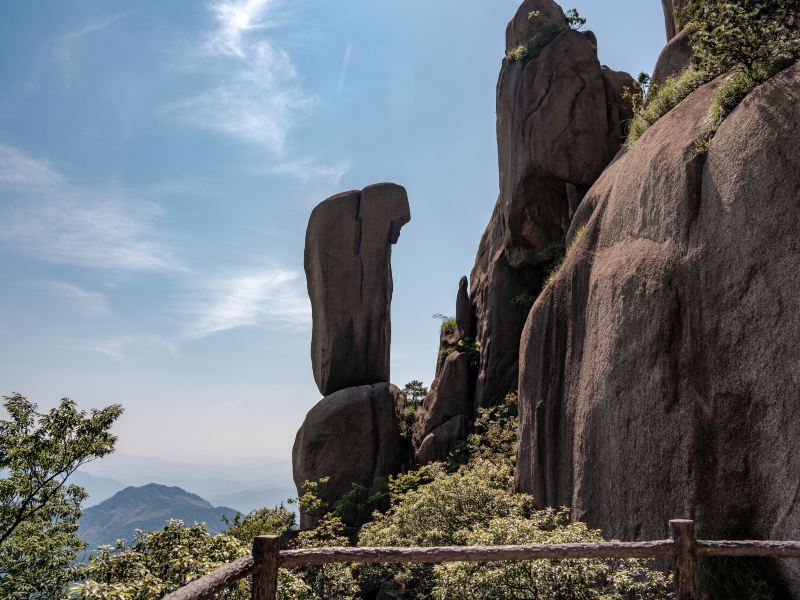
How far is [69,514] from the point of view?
812 inches

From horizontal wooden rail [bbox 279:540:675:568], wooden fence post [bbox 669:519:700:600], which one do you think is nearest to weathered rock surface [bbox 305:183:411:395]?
horizontal wooden rail [bbox 279:540:675:568]

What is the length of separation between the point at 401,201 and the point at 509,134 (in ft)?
26.0

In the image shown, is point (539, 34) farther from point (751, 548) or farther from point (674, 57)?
point (751, 548)

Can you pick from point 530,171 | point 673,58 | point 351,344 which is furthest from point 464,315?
point 673,58

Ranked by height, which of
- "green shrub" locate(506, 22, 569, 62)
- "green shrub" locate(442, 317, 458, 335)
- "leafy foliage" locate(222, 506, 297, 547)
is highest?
"green shrub" locate(506, 22, 569, 62)

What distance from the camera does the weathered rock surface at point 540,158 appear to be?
2159 cm

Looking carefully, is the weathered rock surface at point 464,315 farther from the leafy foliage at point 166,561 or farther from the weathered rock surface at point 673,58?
the leafy foliage at point 166,561

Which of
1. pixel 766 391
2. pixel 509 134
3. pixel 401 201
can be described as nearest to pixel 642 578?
pixel 766 391

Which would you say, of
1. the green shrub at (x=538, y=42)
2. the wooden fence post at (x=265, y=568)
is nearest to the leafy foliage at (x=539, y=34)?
the green shrub at (x=538, y=42)

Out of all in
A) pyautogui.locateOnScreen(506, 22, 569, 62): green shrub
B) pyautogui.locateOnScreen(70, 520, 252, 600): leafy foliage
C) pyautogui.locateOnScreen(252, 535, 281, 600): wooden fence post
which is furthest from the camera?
pyautogui.locateOnScreen(506, 22, 569, 62): green shrub

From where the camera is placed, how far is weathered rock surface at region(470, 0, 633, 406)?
70.8ft

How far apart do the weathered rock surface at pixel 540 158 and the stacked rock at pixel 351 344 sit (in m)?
5.63

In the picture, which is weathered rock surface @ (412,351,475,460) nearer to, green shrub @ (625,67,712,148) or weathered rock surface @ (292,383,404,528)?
weathered rock surface @ (292,383,404,528)

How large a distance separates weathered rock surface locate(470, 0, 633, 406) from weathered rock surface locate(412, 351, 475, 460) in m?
0.96
